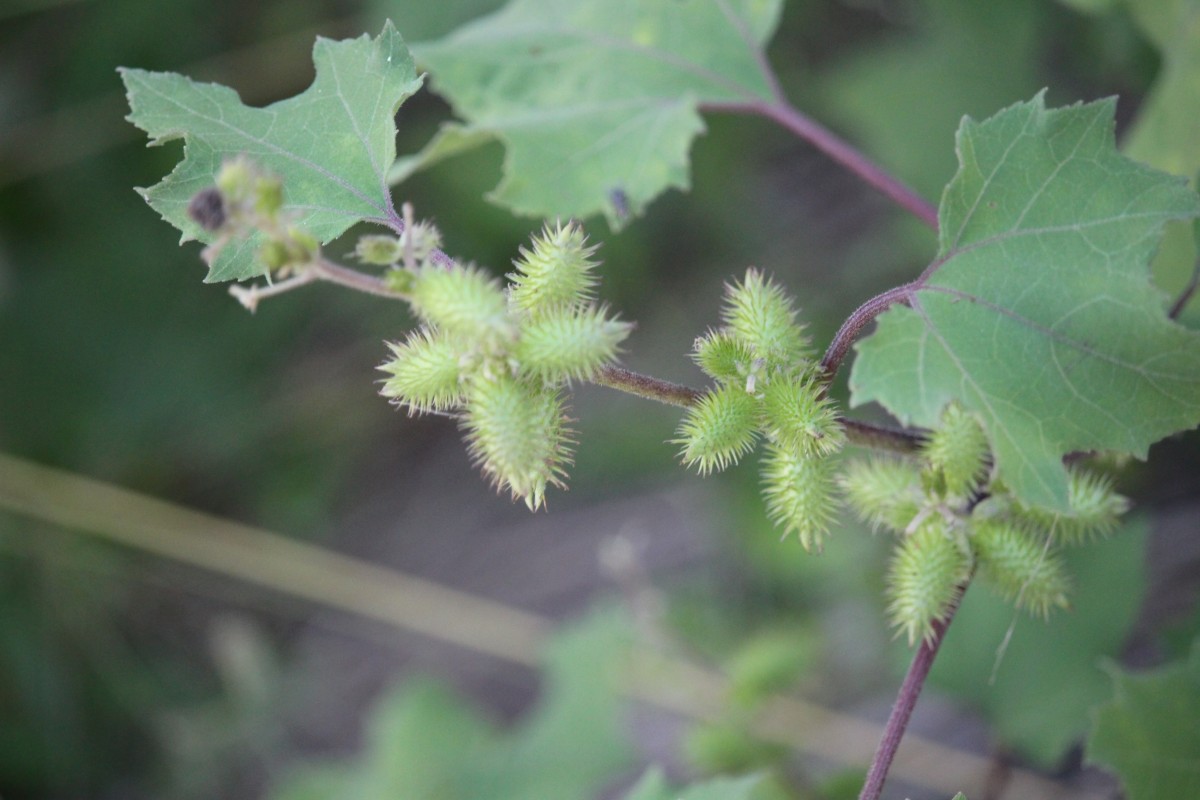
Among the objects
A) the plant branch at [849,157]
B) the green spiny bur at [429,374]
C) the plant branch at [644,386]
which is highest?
the plant branch at [849,157]

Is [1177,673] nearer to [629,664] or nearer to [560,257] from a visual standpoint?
[560,257]

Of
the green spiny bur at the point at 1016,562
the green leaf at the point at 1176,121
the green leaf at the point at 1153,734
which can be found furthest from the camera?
the green leaf at the point at 1176,121

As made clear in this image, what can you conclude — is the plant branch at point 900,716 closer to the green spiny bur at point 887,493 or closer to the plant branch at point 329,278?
the green spiny bur at point 887,493

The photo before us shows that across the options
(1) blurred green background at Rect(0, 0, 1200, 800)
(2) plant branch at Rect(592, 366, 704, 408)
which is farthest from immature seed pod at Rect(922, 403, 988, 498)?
(1) blurred green background at Rect(0, 0, 1200, 800)

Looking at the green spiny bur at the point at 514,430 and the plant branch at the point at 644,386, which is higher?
the plant branch at the point at 644,386

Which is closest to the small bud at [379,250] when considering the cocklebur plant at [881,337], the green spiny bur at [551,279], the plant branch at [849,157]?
the cocklebur plant at [881,337]

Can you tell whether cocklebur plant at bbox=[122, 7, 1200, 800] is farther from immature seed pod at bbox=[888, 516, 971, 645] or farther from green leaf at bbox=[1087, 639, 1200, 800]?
green leaf at bbox=[1087, 639, 1200, 800]

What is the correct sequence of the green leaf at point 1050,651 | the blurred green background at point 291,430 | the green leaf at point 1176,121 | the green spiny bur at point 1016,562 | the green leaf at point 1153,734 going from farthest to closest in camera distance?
the blurred green background at point 291,430, the green leaf at point 1050,651, the green leaf at point 1176,121, the green leaf at point 1153,734, the green spiny bur at point 1016,562
